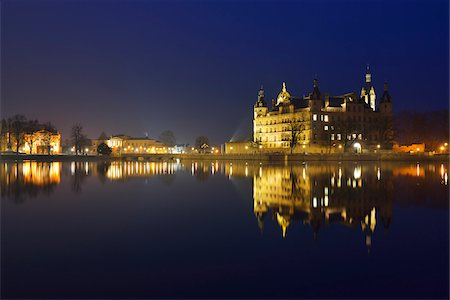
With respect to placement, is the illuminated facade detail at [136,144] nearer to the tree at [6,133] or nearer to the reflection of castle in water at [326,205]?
the tree at [6,133]

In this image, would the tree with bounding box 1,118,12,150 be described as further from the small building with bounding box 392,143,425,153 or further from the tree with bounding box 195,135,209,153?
the small building with bounding box 392,143,425,153

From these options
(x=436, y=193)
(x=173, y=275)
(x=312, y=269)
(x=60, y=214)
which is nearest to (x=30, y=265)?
(x=173, y=275)

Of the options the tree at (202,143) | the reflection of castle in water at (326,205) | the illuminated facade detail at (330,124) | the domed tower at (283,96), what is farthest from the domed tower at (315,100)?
the reflection of castle in water at (326,205)

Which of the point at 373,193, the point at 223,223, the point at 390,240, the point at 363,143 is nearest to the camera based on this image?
the point at 390,240

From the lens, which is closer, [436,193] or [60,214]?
[60,214]

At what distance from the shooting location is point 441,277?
9438mm

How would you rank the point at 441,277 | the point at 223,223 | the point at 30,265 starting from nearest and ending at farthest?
the point at 441,277 < the point at 30,265 < the point at 223,223

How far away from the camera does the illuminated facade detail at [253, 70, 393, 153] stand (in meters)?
92.2

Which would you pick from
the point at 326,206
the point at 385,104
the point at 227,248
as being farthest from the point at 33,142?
the point at 227,248

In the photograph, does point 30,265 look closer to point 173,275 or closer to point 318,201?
point 173,275

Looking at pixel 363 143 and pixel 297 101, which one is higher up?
pixel 297 101

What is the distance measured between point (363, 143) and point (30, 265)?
90.2m

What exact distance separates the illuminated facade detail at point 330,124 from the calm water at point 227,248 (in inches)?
2752

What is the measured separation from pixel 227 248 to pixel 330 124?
85.4 meters
